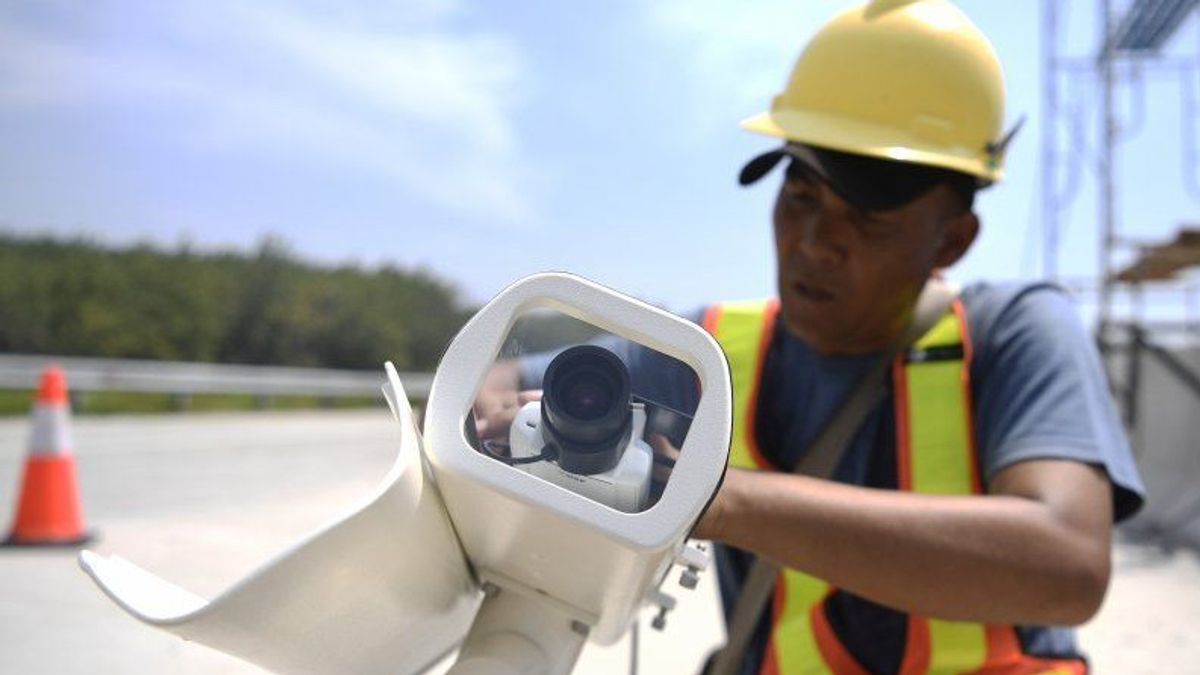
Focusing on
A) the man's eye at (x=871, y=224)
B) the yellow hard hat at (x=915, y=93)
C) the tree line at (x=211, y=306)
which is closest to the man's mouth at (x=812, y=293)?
the man's eye at (x=871, y=224)

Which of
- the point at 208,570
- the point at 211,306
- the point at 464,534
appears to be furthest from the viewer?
the point at 211,306

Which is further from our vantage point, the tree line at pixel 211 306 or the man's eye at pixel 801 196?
the tree line at pixel 211 306

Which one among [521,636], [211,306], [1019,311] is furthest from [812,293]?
[211,306]

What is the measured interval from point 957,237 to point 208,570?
4581 millimetres

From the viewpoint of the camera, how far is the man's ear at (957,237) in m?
2.14

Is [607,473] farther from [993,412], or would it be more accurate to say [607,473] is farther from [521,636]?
[993,412]

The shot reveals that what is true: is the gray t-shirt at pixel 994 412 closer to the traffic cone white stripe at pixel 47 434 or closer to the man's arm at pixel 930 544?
the man's arm at pixel 930 544

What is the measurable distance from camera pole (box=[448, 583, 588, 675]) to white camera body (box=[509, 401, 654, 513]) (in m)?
0.21

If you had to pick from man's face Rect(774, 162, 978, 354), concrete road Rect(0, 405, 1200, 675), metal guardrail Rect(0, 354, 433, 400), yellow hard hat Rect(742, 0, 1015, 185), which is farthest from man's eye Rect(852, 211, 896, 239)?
metal guardrail Rect(0, 354, 433, 400)

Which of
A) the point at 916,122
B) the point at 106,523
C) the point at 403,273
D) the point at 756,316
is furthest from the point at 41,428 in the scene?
the point at 403,273

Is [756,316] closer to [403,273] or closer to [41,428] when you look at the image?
[41,428]

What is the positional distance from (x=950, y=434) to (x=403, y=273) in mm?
49396

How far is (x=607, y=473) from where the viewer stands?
861 mm

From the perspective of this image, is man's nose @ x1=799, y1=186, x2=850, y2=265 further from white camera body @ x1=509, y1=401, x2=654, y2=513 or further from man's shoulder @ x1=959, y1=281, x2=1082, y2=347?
white camera body @ x1=509, y1=401, x2=654, y2=513
